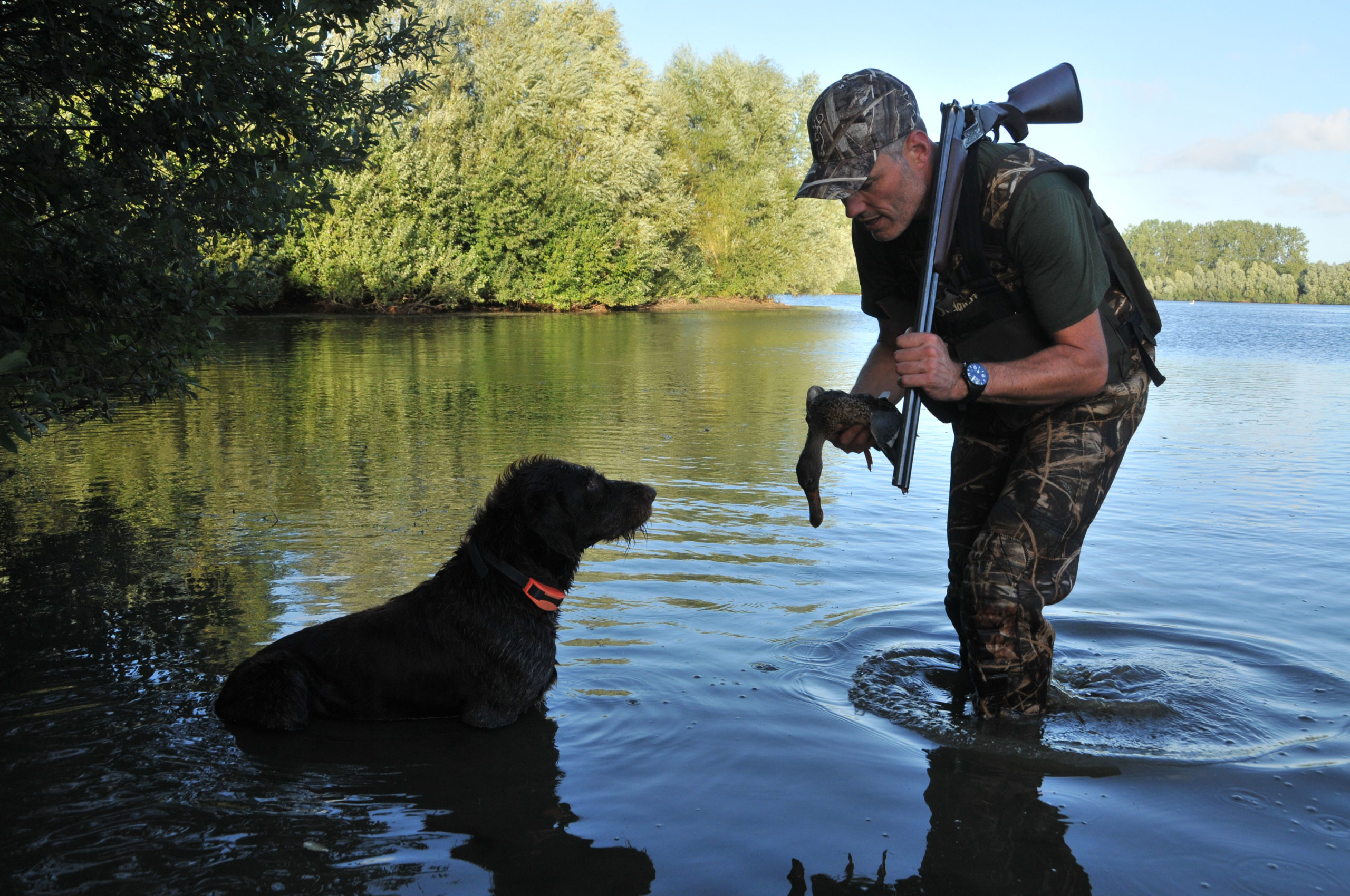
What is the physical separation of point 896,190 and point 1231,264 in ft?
422

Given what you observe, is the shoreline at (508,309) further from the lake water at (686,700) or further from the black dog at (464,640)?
the black dog at (464,640)

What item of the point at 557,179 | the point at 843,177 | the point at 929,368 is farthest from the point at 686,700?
the point at 557,179

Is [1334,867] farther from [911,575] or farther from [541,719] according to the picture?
[911,575]

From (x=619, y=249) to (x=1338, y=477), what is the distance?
48893 millimetres

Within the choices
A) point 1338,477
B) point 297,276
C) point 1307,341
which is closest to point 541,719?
point 1338,477

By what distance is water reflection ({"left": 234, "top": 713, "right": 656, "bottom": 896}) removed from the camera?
11.7 feet

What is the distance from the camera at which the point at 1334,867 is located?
365 cm

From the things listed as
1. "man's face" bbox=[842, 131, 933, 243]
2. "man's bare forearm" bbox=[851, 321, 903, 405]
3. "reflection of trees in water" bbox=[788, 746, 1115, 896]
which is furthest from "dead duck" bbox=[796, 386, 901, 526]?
"reflection of trees in water" bbox=[788, 746, 1115, 896]

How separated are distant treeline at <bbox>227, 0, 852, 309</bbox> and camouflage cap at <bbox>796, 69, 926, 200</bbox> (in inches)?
1283

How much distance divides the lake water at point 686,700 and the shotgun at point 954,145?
1454mm

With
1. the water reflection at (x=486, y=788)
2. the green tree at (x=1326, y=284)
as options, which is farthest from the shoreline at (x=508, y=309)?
the green tree at (x=1326, y=284)

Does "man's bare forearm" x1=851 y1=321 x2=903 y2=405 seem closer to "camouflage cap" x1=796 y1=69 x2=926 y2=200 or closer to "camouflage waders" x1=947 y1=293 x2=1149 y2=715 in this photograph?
"camouflage waders" x1=947 y1=293 x2=1149 y2=715

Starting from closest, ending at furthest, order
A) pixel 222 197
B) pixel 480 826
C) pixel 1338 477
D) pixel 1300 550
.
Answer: pixel 480 826 → pixel 222 197 → pixel 1300 550 → pixel 1338 477

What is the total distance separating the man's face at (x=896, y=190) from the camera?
14.6ft
